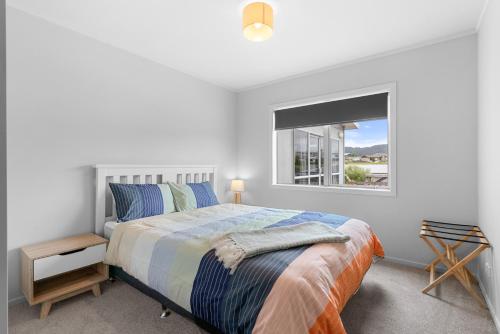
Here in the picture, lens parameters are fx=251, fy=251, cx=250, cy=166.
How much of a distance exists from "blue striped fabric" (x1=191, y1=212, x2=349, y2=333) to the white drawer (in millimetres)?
1235

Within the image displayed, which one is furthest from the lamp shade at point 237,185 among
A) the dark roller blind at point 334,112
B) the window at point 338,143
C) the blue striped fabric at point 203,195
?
the dark roller blind at point 334,112

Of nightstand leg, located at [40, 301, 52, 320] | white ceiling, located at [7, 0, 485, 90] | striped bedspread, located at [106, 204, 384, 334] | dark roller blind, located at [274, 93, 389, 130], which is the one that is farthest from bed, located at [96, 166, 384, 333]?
dark roller blind, located at [274, 93, 389, 130]

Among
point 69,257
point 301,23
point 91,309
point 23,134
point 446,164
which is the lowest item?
point 91,309

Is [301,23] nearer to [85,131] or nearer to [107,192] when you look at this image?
[85,131]

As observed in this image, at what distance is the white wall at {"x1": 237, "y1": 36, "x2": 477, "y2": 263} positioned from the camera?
2668mm

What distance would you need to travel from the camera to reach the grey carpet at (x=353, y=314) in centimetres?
184

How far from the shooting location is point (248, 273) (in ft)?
4.72

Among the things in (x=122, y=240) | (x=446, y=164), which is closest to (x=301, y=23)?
(x=446, y=164)

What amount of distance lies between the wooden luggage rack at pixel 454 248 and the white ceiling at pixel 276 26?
2.04 metres

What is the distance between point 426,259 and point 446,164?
1.10 metres

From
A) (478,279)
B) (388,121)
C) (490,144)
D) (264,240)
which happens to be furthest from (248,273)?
(388,121)

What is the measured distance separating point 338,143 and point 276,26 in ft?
6.59

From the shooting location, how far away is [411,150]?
296 cm

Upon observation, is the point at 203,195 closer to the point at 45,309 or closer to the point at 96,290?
the point at 96,290
